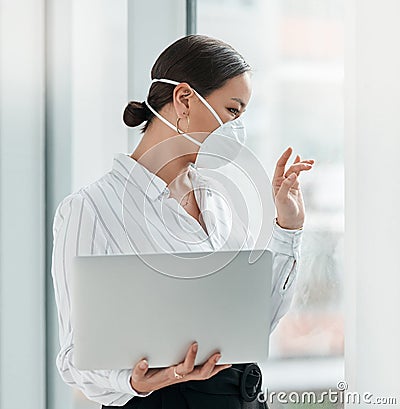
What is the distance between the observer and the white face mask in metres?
1.26

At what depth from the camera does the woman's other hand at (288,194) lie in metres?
1.25

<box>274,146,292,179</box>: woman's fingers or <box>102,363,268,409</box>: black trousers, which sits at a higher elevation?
<box>274,146,292,179</box>: woman's fingers

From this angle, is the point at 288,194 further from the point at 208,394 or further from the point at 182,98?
the point at 208,394

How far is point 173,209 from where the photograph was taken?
1.31 m

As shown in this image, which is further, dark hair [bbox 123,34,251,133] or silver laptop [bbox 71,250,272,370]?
dark hair [bbox 123,34,251,133]

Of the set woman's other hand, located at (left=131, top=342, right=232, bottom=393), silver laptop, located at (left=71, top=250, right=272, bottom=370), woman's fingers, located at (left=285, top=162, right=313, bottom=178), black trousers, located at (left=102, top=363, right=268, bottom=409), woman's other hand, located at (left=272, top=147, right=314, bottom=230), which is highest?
woman's fingers, located at (left=285, top=162, right=313, bottom=178)

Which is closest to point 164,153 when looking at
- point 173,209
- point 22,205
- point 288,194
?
point 173,209

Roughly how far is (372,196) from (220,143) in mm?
246

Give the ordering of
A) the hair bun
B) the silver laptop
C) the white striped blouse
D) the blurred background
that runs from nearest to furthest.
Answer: the silver laptop < the white striped blouse < the hair bun < the blurred background

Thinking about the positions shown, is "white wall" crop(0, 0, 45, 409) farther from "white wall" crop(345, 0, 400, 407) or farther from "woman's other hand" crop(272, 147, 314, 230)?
"white wall" crop(345, 0, 400, 407)

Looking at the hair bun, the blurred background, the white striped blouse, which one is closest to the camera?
the white striped blouse

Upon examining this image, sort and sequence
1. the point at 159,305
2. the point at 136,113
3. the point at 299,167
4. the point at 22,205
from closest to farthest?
the point at 159,305 → the point at 299,167 → the point at 136,113 → the point at 22,205

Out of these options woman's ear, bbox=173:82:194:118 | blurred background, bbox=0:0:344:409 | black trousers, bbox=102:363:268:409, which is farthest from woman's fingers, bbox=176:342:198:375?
blurred background, bbox=0:0:344:409

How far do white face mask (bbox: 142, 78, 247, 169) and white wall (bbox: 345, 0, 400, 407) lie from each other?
17 cm
